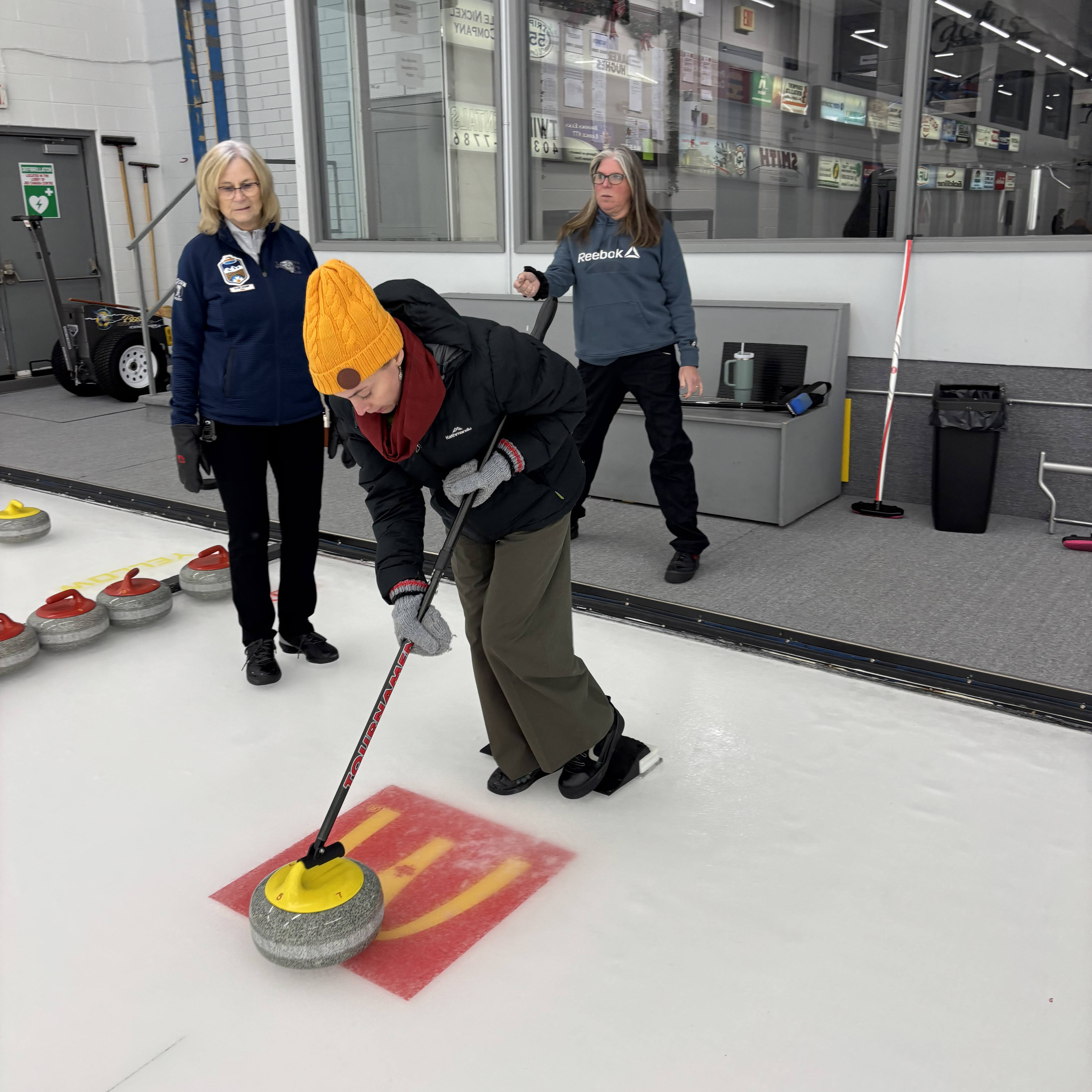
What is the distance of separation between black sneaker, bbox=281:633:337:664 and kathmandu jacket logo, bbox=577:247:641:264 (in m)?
1.60

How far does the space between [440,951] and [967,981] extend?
907 mm

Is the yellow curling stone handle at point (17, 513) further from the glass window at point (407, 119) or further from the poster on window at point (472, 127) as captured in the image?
the poster on window at point (472, 127)

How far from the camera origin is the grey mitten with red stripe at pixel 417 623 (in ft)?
6.28

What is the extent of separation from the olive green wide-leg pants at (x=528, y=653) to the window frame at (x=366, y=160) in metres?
3.66

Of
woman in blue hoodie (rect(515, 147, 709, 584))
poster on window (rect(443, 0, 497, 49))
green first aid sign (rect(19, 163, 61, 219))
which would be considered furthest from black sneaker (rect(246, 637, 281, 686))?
green first aid sign (rect(19, 163, 61, 219))

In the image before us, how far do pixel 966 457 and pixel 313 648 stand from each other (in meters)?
2.64

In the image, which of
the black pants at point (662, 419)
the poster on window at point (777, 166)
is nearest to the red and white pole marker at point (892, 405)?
the poster on window at point (777, 166)

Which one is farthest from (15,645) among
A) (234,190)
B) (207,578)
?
(234,190)

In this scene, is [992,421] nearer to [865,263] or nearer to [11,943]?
[865,263]

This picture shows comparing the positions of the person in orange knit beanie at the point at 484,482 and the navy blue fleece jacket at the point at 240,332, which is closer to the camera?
the person in orange knit beanie at the point at 484,482

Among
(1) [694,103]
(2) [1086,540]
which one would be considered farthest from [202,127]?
(2) [1086,540]

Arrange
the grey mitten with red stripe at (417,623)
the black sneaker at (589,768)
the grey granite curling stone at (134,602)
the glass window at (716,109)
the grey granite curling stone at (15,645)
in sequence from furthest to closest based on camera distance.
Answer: the glass window at (716,109)
the grey granite curling stone at (134,602)
the grey granite curling stone at (15,645)
the black sneaker at (589,768)
the grey mitten with red stripe at (417,623)

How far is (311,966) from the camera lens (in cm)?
174

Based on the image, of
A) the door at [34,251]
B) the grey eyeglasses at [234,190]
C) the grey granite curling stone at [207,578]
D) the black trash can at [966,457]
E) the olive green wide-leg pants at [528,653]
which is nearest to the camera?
the olive green wide-leg pants at [528,653]
